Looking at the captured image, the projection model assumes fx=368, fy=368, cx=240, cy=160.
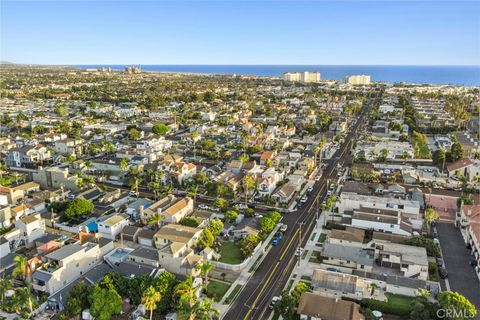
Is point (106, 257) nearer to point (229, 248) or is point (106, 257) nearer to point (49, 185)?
point (229, 248)

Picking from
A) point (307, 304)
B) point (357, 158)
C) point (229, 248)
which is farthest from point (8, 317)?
point (357, 158)

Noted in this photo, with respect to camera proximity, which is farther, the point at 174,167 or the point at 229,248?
the point at 174,167

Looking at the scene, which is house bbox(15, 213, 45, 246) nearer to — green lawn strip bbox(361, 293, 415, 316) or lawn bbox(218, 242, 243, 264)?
lawn bbox(218, 242, 243, 264)

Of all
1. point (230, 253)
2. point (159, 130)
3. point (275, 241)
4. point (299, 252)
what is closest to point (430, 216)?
point (299, 252)

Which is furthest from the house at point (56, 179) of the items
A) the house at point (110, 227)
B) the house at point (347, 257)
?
the house at point (347, 257)

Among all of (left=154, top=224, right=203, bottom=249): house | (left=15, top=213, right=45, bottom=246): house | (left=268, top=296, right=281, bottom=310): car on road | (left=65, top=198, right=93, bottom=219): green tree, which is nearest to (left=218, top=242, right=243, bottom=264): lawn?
(left=154, top=224, right=203, bottom=249): house

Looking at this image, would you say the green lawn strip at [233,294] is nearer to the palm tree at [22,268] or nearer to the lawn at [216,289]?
the lawn at [216,289]

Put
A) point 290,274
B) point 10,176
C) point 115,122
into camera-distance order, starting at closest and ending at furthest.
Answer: point 290,274 → point 10,176 → point 115,122
